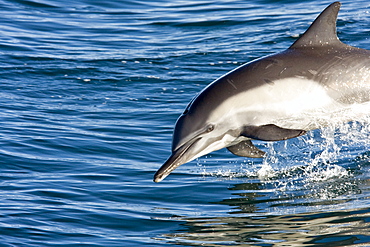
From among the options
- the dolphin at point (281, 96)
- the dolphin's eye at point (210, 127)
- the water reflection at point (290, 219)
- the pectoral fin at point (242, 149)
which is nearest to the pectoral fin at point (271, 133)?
the dolphin at point (281, 96)

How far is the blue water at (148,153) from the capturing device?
21.1ft

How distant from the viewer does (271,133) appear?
292 inches

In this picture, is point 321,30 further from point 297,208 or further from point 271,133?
point 297,208

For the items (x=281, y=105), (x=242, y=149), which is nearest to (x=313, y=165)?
(x=242, y=149)

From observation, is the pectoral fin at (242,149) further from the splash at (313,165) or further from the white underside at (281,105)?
the white underside at (281,105)

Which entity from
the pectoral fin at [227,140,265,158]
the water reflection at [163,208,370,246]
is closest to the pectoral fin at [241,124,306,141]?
the pectoral fin at [227,140,265,158]

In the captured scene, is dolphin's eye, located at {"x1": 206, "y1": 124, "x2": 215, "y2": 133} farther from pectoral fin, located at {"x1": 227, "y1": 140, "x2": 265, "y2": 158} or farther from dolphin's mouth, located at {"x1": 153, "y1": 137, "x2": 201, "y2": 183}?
pectoral fin, located at {"x1": 227, "y1": 140, "x2": 265, "y2": 158}

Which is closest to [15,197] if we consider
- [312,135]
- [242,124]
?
[242,124]

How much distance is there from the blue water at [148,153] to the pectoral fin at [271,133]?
2.28ft

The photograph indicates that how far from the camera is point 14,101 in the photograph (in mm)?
12289

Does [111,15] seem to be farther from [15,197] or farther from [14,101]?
[15,197]

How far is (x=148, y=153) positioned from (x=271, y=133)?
2.91 meters

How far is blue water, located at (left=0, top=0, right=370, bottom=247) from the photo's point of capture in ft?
21.1

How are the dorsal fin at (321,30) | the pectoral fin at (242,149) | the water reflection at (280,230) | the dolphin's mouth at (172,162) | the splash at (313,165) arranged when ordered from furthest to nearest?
the pectoral fin at (242,149) → the splash at (313,165) → the dorsal fin at (321,30) → the dolphin's mouth at (172,162) → the water reflection at (280,230)
